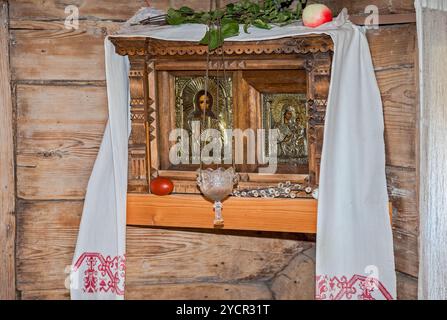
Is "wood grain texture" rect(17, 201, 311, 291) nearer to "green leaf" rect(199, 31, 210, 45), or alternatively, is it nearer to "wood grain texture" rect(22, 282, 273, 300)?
"wood grain texture" rect(22, 282, 273, 300)

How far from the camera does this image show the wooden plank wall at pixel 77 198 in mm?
2010

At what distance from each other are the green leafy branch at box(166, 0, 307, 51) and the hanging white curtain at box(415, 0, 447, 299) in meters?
0.37

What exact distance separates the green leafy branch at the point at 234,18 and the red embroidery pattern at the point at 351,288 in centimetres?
69

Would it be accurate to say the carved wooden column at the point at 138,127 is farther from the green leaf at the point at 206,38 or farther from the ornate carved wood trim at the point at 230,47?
the green leaf at the point at 206,38

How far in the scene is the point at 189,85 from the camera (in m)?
1.84

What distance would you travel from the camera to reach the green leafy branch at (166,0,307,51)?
5.54 ft

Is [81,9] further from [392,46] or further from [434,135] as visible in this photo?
[434,135]

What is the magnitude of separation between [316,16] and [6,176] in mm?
1084

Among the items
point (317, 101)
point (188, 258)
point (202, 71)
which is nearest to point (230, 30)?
point (202, 71)

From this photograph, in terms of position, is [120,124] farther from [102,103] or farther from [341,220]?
[341,220]

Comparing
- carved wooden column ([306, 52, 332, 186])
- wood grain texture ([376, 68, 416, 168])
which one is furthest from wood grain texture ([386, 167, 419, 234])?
carved wooden column ([306, 52, 332, 186])

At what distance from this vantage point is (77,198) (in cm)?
204
